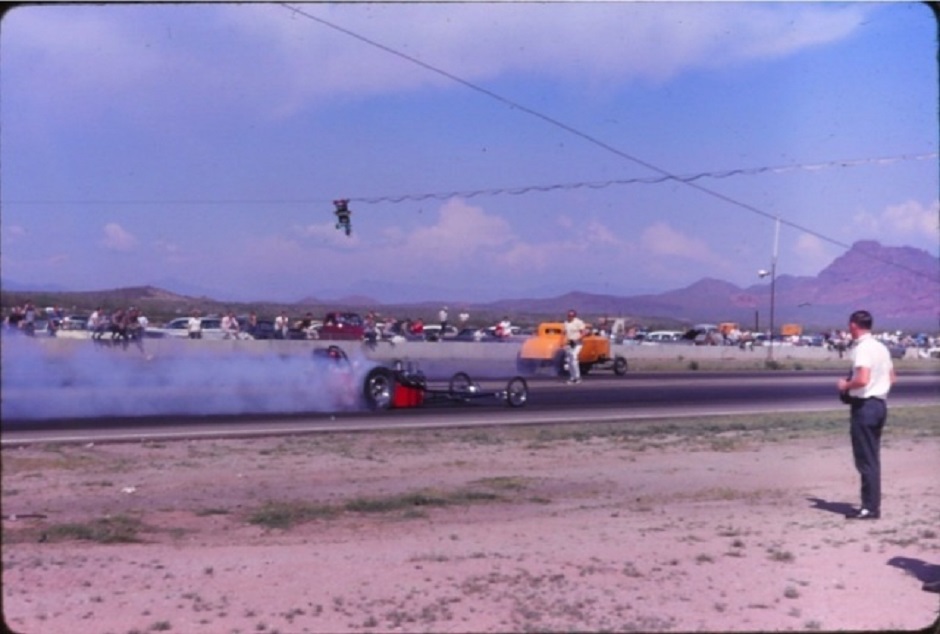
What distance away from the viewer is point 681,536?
1025 cm

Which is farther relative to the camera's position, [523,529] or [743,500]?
[743,500]

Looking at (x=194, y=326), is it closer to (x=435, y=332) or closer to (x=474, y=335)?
(x=435, y=332)

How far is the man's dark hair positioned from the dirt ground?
188 centimetres

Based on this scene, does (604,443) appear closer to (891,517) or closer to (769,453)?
(769,453)

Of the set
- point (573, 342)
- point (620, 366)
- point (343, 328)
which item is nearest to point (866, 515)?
point (343, 328)

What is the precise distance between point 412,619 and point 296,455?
7.83 metres

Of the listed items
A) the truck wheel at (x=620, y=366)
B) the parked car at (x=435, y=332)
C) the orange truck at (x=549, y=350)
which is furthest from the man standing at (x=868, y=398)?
the truck wheel at (x=620, y=366)

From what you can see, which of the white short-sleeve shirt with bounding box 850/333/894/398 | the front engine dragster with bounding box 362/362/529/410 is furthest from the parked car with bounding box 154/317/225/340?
the front engine dragster with bounding box 362/362/529/410

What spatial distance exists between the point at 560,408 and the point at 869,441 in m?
13.0

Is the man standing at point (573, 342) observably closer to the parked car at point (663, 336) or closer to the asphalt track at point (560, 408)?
the asphalt track at point (560, 408)

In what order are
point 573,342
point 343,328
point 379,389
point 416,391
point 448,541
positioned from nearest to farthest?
point 448,541, point 343,328, point 379,389, point 416,391, point 573,342

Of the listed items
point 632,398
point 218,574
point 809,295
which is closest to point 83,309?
point 218,574

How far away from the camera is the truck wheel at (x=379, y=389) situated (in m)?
21.0

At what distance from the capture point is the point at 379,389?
21219mm
